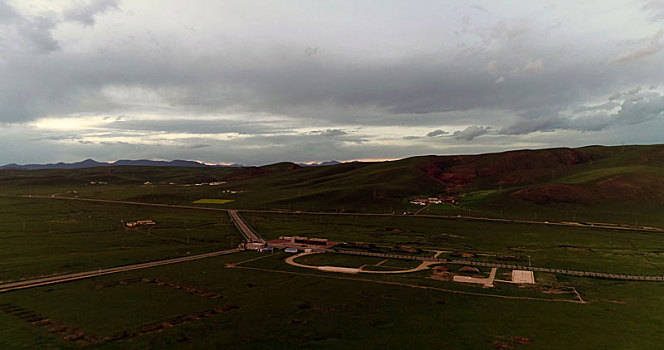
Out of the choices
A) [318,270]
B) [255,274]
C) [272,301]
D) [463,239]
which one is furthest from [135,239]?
[463,239]

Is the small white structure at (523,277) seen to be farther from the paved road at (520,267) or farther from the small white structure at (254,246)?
the small white structure at (254,246)

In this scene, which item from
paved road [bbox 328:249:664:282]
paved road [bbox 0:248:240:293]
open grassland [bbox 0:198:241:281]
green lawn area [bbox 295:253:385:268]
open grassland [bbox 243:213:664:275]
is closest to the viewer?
paved road [bbox 0:248:240:293]

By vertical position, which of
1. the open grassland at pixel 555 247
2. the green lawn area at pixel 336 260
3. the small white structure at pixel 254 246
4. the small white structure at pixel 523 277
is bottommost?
the open grassland at pixel 555 247

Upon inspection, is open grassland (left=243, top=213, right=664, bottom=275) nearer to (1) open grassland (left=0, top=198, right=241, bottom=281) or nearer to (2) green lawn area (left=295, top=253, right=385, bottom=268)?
(2) green lawn area (left=295, top=253, right=385, bottom=268)

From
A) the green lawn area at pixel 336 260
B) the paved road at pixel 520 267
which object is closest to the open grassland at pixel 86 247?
the green lawn area at pixel 336 260

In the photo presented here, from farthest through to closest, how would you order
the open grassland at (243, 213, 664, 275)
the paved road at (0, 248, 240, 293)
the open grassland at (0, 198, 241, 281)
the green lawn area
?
1. the open grassland at (243, 213, 664, 275)
2. the green lawn area
3. the open grassland at (0, 198, 241, 281)
4. the paved road at (0, 248, 240, 293)

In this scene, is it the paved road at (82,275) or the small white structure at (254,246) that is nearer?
the paved road at (82,275)

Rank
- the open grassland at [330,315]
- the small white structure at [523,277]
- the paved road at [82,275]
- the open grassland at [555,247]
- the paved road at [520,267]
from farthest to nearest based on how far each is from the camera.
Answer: the open grassland at [555,247]
the paved road at [520,267]
the small white structure at [523,277]
the paved road at [82,275]
the open grassland at [330,315]

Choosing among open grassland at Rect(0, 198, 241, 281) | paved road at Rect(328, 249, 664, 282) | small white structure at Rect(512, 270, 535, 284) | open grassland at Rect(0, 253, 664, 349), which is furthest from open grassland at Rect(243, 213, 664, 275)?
open grassland at Rect(0, 198, 241, 281)

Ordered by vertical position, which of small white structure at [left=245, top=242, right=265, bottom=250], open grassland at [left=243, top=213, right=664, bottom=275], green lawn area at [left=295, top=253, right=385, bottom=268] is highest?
small white structure at [left=245, top=242, right=265, bottom=250]
